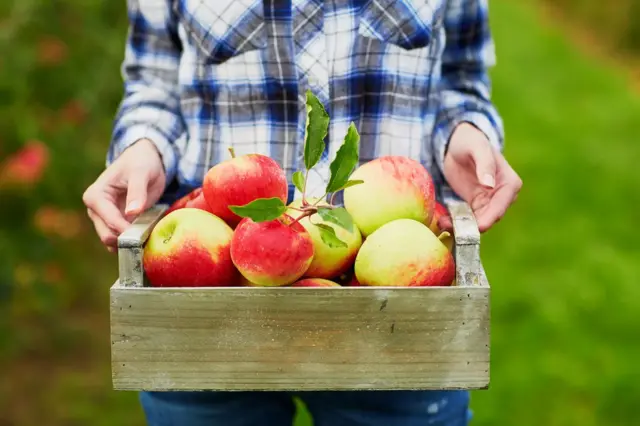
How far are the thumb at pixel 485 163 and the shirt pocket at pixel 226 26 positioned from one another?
0.39 metres

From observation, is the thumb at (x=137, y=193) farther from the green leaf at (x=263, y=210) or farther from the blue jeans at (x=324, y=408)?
the blue jeans at (x=324, y=408)

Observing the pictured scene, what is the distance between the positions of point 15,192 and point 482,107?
144cm

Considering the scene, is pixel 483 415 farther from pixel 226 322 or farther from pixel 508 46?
pixel 508 46

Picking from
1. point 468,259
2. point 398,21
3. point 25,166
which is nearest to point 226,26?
point 398,21

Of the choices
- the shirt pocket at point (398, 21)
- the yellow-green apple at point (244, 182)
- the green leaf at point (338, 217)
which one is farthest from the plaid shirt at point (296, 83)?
the green leaf at point (338, 217)

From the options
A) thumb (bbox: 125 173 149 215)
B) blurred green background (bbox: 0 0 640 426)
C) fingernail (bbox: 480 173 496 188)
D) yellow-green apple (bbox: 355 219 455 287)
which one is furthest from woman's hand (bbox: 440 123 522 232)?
blurred green background (bbox: 0 0 640 426)

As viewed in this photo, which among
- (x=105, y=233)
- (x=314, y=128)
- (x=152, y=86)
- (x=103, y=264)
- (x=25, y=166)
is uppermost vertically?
(x=314, y=128)

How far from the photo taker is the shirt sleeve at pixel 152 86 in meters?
1.61

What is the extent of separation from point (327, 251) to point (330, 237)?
7 cm

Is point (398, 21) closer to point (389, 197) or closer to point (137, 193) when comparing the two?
point (389, 197)

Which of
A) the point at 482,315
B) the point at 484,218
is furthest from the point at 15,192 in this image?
the point at 482,315

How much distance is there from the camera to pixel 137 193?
140 centimetres

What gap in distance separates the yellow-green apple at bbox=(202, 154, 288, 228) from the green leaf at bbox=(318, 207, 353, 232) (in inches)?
4.5

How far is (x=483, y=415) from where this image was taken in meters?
2.96
